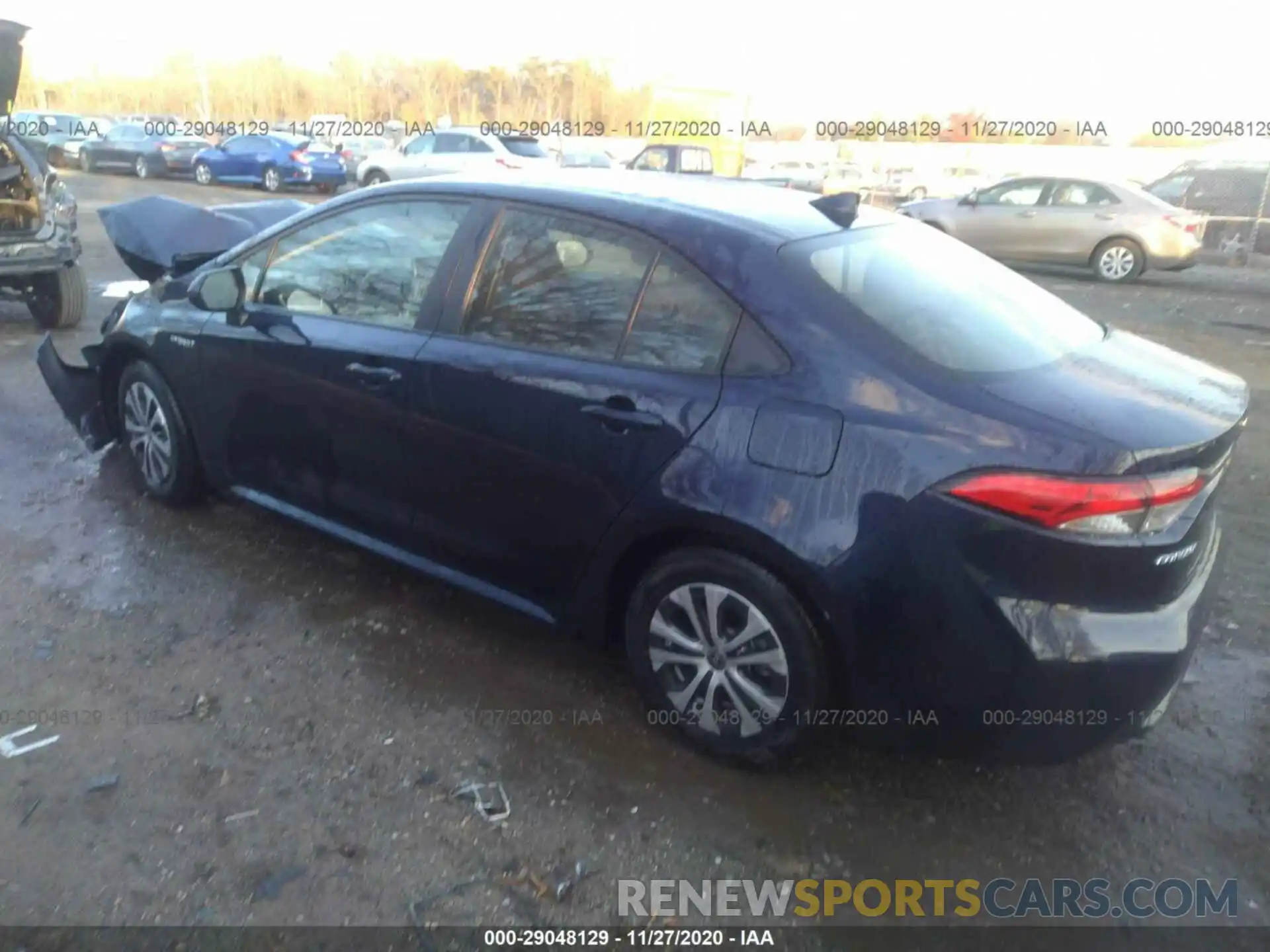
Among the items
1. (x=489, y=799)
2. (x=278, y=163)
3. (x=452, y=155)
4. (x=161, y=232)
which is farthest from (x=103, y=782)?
(x=278, y=163)

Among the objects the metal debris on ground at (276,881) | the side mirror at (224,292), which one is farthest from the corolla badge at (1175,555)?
the side mirror at (224,292)

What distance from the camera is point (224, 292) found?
13.4ft

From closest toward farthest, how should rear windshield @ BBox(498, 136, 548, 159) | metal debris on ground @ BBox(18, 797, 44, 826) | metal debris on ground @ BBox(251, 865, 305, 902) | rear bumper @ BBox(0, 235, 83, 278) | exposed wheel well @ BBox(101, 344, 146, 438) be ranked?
metal debris on ground @ BBox(251, 865, 305, 902)
metal debris on ground @ BBox(18, 797, 44, 826)
exposed wheel well @ BBox(101, 344, 146, 438)
rear bumper @ BBox(0, 235, 83, 278)
rear windshield @ BBox(498, 136, 548, 159)

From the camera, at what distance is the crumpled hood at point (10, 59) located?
23.4ft

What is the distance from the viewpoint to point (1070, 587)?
8.24ft

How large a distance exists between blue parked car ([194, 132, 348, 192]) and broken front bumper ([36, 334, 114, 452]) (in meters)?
20.8

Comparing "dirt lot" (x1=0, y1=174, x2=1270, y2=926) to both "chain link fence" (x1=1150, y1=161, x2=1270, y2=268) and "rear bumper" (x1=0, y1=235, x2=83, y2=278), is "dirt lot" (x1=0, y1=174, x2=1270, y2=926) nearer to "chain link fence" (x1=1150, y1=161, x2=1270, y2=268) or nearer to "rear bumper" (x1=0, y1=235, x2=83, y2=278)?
"rear bumper" (x1=0, y1=235, x2=83, y2=278)

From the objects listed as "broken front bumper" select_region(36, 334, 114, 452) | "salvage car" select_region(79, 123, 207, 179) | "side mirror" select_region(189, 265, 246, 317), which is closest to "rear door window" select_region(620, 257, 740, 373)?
"side mirror" select_region(189, 265, 246, 317)

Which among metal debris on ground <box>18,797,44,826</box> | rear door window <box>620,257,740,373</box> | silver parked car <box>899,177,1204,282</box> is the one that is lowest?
metal debris on ground <box>18,797,44,826</box>

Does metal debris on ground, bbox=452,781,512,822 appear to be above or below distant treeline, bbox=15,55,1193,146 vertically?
below

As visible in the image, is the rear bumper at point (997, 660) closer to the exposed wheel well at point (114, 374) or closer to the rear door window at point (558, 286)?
the rear door window at point (558, 286)

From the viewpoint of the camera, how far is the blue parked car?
80.1ft

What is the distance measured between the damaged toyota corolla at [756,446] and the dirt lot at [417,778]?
28cm

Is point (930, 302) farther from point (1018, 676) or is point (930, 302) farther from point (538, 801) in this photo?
point (538, 801)
